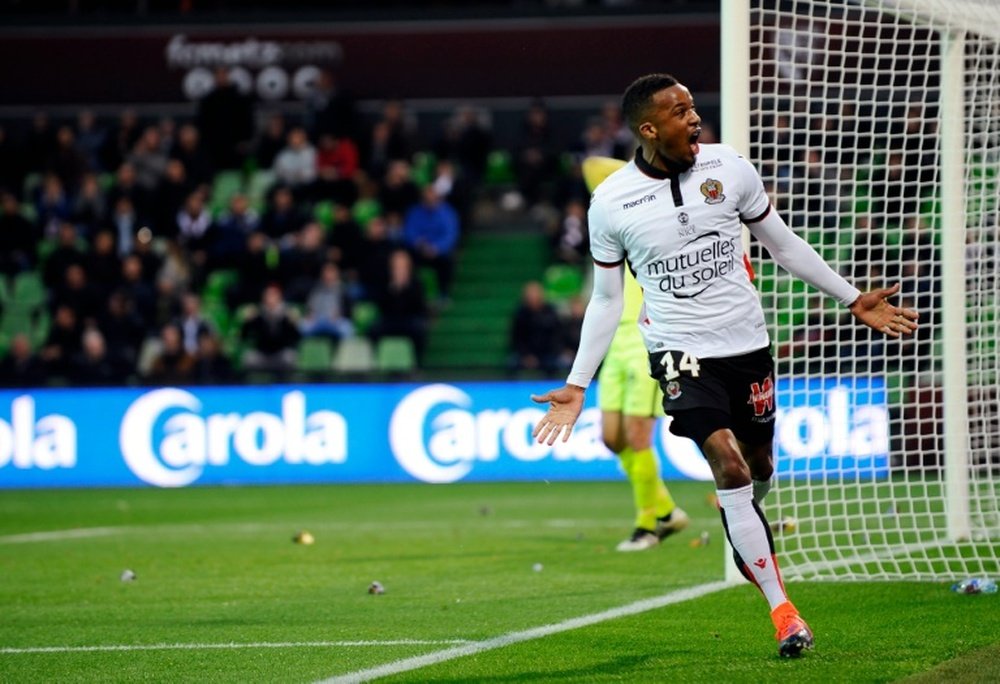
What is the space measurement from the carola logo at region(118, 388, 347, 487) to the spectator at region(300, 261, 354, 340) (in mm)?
1874

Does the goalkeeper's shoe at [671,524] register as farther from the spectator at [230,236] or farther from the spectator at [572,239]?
the spectator at [230,236]

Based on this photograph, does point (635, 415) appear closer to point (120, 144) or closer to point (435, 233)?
point (435, 233)

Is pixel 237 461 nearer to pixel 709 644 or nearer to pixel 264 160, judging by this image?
pixel 264 160

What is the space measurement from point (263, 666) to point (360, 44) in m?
20.7

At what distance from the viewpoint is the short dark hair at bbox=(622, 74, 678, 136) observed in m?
6.37

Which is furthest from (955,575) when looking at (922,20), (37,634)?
(37,634)

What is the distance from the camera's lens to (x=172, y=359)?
64.7ft

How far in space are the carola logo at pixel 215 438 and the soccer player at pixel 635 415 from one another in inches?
316

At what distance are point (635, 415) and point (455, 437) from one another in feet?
24.7

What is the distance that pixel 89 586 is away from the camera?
9383mm

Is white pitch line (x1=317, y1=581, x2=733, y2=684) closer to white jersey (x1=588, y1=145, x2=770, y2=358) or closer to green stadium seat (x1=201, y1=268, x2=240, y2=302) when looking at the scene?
white jersey (x1=588, y1=145, x2=770, y2=358)

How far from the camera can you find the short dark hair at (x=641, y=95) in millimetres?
6371

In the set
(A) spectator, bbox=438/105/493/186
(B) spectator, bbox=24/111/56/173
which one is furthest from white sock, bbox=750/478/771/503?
(B) spectator, bbox=24/111/56/173

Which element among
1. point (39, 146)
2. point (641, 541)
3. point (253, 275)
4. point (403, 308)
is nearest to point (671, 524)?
point (641, 541)
